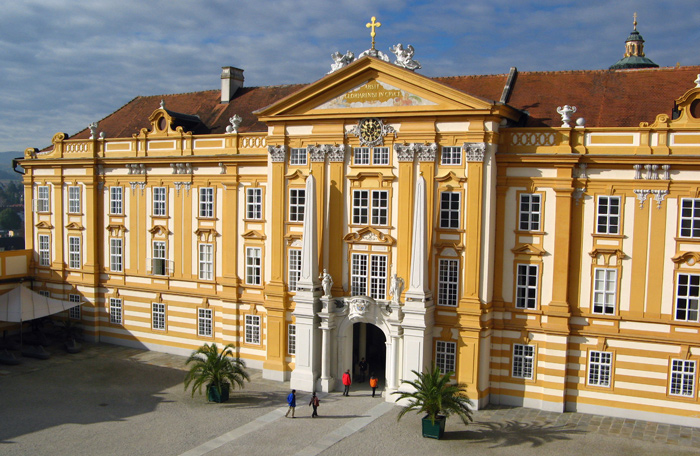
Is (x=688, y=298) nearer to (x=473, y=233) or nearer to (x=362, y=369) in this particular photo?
(x=473, y=233)

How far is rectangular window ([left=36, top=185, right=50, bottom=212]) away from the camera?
43.5m

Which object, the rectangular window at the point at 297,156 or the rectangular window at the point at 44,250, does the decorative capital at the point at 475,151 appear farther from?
the rectangular window at the point at 44,250

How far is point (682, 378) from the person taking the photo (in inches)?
1123

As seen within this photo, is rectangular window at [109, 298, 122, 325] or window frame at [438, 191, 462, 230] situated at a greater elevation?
window frame at [438, 191, 462, 230]

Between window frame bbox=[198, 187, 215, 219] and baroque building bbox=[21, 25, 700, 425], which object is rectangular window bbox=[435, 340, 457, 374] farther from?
window frame bbox=[198, 187, 215, 219]

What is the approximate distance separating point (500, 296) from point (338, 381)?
922 centimetres

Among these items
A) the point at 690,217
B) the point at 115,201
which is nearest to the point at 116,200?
the point at 115,201

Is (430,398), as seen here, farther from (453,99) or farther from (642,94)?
(642,94)

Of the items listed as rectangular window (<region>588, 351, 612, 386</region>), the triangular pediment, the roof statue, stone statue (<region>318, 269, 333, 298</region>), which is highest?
the roof statue

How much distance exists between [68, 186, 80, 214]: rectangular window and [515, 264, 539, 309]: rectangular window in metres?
28.4

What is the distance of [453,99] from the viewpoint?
30.1 metres

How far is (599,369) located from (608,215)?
7096mm

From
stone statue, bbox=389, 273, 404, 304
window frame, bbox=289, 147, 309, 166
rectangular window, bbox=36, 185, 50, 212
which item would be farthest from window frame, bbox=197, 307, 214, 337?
rectangular window, bbox=36, 185, 50, 212

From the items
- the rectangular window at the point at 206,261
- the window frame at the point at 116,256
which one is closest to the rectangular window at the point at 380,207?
the rectangular window at the point at 206,261
